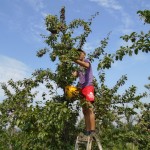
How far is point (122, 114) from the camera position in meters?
7.76

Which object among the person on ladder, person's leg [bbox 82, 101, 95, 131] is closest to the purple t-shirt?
the person on ladder

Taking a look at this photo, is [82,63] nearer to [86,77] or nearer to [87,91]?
[86,77]

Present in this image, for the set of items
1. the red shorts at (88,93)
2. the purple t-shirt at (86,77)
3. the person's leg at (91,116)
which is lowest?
the person's leg at (91,116)

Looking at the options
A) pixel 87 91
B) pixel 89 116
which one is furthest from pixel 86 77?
pixel 89 116

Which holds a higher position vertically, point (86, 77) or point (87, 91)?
point (86, 77)

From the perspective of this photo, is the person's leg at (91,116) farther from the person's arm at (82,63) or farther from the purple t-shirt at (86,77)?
the person's arm at (82,63)

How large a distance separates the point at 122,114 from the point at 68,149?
4.53ft

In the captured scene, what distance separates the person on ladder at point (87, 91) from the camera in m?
6.55

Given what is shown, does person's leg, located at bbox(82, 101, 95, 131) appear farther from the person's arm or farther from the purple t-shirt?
the person's arm

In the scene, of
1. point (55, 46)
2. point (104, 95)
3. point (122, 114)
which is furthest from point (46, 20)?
point (122, 114)

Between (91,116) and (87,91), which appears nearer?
(91,116)

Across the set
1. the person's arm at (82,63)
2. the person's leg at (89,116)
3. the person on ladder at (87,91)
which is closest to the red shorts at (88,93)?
the person on ladder at (87,91)

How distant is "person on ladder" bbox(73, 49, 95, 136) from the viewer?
6551mm

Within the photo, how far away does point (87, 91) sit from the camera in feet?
22.2
